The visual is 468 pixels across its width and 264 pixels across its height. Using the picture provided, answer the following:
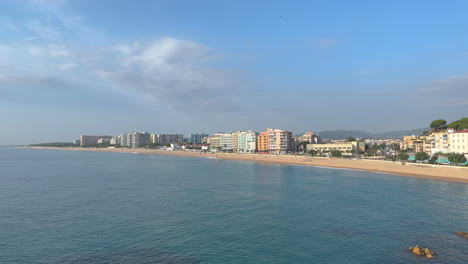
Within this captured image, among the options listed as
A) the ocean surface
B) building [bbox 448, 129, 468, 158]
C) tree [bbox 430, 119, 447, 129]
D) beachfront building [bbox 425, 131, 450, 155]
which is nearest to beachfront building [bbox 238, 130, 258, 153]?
tree [bbox 430, 119, 447, 129]

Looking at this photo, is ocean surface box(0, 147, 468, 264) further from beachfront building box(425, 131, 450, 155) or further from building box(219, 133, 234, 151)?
building box(219, 133, 234, 151)

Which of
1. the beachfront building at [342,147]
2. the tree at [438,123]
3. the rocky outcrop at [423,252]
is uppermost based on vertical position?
the tree at [438,123]

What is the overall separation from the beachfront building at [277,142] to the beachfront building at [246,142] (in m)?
8.51

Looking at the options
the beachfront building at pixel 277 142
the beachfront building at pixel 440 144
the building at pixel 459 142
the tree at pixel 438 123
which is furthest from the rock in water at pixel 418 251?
the beachfront building at pixel 277 142

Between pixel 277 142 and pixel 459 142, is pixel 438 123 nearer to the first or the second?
pixel 459 142

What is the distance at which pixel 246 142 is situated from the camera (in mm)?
131500

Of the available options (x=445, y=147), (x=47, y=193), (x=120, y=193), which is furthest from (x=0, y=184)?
(x=445, y=147)

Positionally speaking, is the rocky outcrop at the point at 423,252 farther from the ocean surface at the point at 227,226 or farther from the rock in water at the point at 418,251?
the ocean surface at the point at 227,226

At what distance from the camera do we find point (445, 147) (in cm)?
6356

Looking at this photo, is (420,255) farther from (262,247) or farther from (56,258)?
(56,258)

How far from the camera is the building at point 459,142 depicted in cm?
5865

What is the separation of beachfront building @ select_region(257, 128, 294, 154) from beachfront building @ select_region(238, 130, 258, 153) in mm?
8509

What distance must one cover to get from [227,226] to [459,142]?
201 ft

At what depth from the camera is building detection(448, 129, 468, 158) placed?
58.7m
